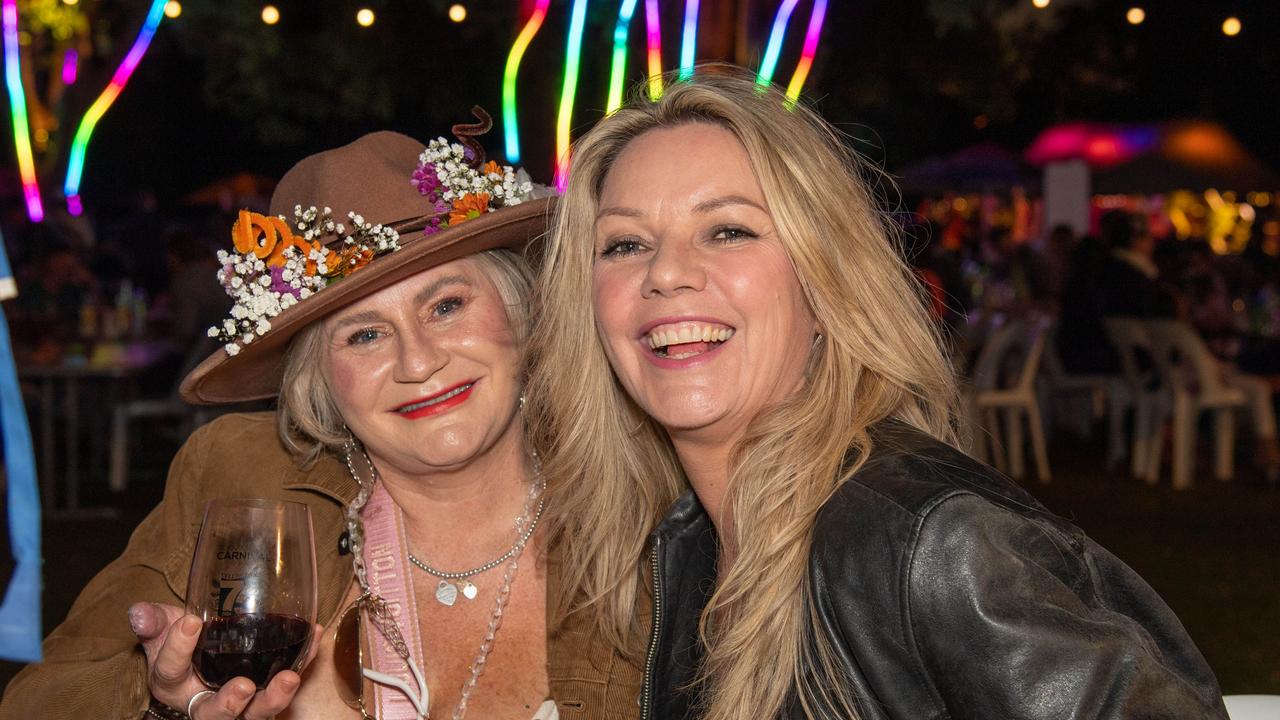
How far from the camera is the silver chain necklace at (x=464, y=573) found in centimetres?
298

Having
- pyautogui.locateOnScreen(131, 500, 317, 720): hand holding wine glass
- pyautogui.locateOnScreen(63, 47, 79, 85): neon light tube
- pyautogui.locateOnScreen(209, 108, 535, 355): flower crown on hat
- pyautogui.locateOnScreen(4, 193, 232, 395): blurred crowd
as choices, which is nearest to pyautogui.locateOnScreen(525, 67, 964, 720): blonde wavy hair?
pyautogui.locateOnScreen(209, 108, 535, 355): flower crown on hat

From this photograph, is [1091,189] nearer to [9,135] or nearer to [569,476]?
[569,476]

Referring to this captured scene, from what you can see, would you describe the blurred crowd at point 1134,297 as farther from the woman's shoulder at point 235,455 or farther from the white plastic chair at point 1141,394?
the woman's shoulder at point 235,455

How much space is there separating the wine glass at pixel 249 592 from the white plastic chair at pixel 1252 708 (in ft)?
5.02

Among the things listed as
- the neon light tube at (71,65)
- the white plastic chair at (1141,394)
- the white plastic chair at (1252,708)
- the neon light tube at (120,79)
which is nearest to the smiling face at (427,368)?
the white plastic chair at (1252,708)

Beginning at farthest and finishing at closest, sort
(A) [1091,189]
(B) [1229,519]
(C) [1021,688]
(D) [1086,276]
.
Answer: (A) [1091,189]
(D) [1086,276]
(B) [1229,519]
(C) [1021,688]

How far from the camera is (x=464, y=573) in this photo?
3002 mm

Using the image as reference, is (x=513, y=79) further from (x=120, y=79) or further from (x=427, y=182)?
(x=120, y=79)

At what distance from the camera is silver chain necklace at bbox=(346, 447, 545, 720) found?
9.36 feet

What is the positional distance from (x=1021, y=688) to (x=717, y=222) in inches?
37.5

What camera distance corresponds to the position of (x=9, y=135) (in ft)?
70.0

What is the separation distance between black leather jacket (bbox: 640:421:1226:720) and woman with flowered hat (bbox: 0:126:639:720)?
1065 millimetres

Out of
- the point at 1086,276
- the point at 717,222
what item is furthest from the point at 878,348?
the point at 1086,276

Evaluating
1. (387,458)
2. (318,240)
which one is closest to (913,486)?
(387,458)
